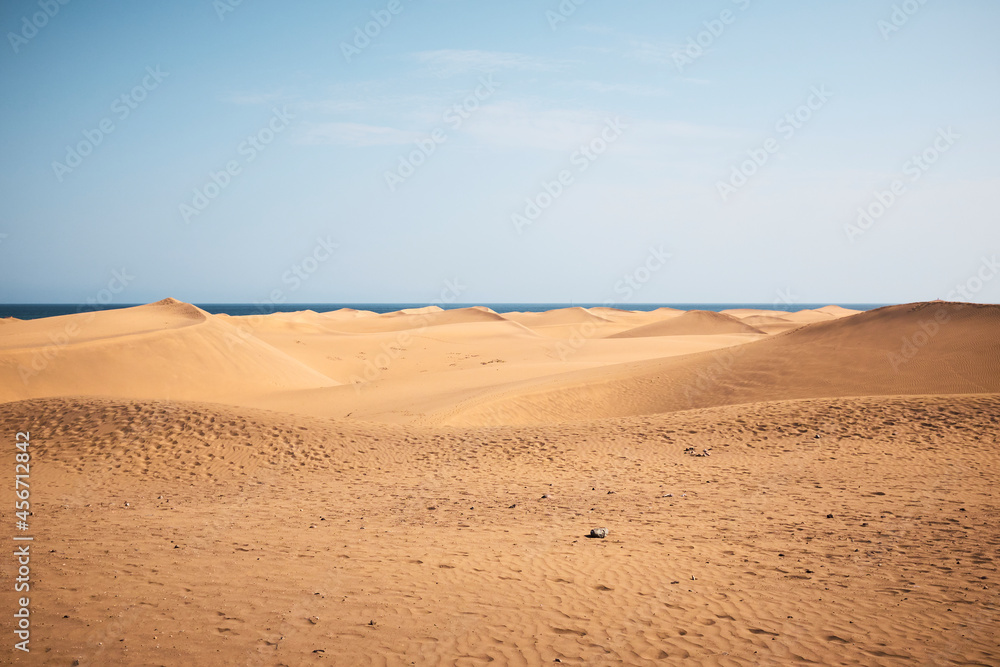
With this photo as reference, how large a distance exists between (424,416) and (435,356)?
1750 cm

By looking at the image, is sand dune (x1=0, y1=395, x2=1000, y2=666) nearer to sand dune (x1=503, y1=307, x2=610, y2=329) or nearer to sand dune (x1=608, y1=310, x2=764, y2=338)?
sand dune (x1=608, y1=310, x2=764, y2=338)

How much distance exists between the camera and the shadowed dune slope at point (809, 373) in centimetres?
1698

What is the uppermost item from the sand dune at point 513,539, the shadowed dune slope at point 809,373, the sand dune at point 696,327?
the sand dune at point 696,327

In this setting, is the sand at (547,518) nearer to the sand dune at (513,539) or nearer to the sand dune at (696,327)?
the sand dune at (513,539)

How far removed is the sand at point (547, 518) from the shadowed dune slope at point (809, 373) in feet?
0.34

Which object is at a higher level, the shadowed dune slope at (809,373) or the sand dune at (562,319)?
the sand dune at (562,319)

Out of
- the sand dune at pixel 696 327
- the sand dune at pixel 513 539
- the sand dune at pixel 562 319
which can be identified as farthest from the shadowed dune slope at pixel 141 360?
the sand dune at pixel 562 319

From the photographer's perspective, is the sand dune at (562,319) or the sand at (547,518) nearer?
the sand at (547,518)

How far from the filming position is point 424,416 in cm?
1822

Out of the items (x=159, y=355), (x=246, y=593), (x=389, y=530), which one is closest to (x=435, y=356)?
(x=159, y=355)

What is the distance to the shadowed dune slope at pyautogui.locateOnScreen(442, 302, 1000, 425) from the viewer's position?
669 inches

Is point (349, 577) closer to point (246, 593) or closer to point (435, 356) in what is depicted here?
point (246, 593)

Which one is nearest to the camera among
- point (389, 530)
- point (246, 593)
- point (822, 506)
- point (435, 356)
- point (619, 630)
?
point (619, 630)

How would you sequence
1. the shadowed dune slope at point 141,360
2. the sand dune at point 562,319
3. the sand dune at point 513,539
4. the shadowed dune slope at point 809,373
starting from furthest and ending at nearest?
the sand dune at point 562,319 < the shadowed dune slope at point 141,360 < the shadowed dune slope at point 809,373 < the sand dune at point 513,539
